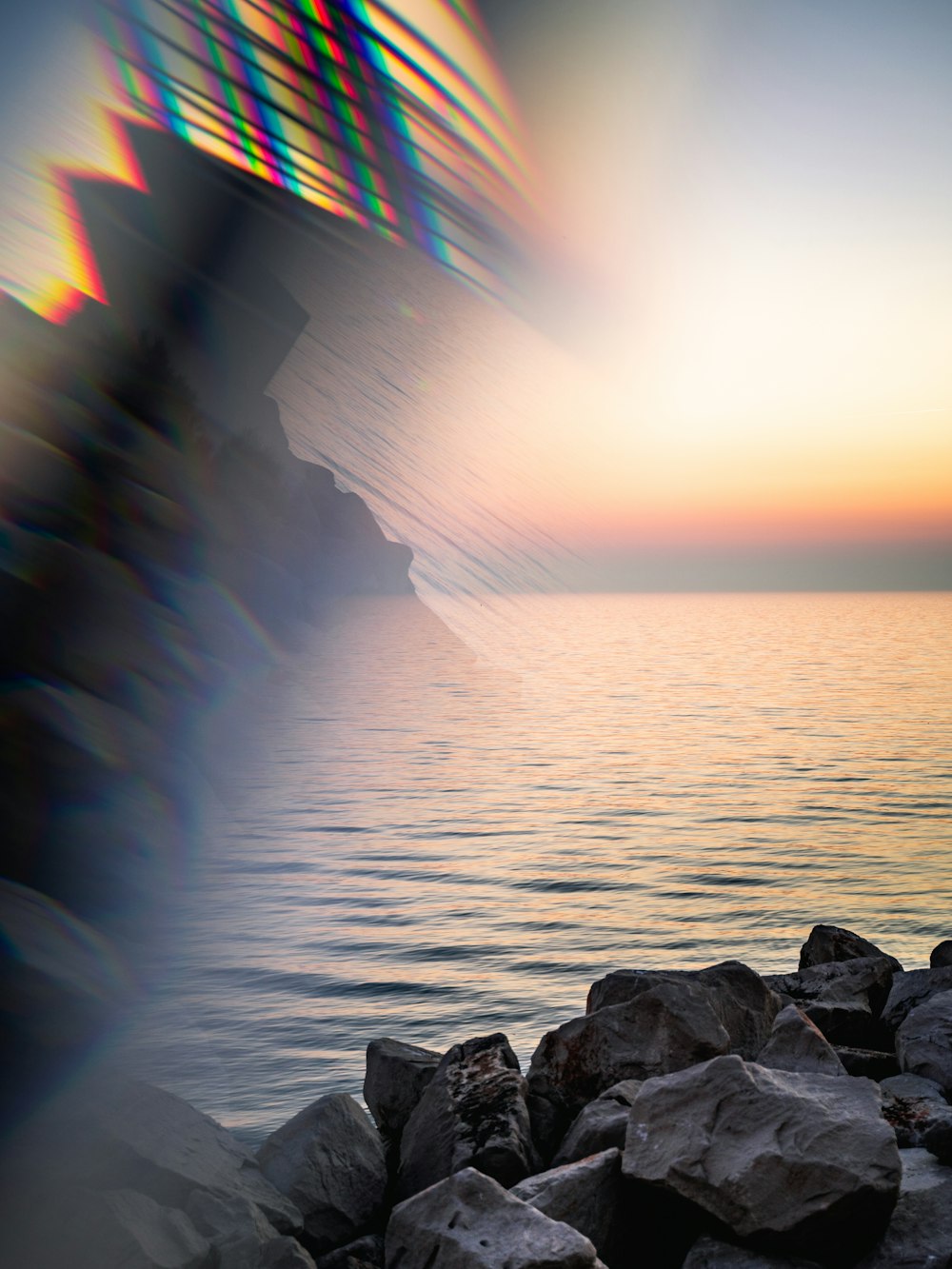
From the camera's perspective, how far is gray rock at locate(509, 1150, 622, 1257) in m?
4.14

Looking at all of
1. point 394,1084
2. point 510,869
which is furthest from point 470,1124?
point 510,869

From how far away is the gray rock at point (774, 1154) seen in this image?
12.1ft

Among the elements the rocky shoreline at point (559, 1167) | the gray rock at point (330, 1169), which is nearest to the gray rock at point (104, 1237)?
the rocky shoreline at point (559, 1167)

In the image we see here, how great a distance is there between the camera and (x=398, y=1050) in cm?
625

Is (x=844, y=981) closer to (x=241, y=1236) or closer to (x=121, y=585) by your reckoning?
(x=241, y=1236)

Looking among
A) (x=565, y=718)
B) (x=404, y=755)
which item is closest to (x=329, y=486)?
(x=565, y=718)

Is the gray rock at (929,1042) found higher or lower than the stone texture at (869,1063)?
higher

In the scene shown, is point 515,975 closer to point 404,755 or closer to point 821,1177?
point 821,1177

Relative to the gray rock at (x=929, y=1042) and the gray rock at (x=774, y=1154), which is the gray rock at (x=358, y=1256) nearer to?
the gray rock at (x=774, y=1154)

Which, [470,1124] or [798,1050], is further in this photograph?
[798,1050]

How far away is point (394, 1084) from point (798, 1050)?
2.37 m

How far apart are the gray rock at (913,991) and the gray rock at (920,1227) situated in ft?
9.75

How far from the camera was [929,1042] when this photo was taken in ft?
18.9

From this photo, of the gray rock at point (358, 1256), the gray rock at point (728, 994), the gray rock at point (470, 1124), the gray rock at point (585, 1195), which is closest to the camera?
the gray rock at point (585, 1195)
